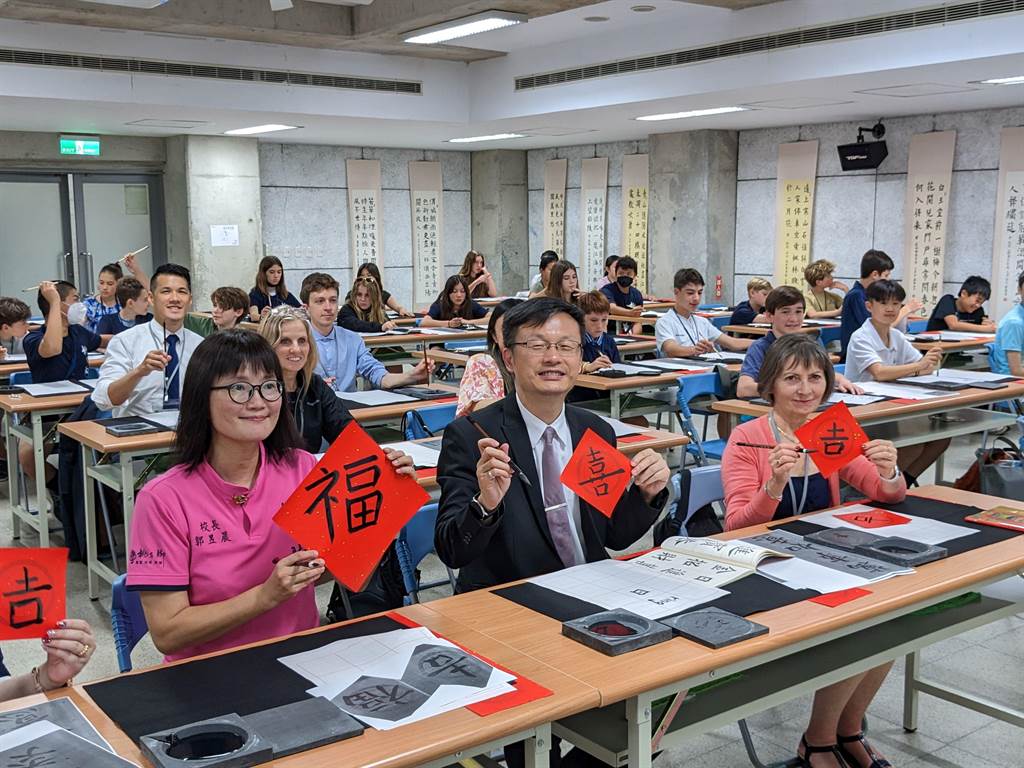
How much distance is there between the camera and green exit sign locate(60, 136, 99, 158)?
36.4 ft

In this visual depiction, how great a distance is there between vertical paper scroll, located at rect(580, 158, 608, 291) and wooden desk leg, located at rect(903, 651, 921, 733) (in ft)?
34.7

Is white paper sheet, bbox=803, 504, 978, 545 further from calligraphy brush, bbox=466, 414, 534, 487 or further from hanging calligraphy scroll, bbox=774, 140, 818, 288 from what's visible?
hanging calligraphy scroll, bbox=774, 140, 818, 288

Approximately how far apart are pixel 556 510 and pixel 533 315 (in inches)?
18.2

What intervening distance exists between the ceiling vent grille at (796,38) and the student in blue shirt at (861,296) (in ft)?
5.07

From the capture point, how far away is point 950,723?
3.10 meters

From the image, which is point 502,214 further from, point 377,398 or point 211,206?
point 377,398

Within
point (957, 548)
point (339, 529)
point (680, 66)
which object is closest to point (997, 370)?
point (680, 66)

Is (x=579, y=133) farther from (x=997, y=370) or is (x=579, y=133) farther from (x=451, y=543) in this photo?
(x=451, y=543)

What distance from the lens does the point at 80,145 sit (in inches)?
441

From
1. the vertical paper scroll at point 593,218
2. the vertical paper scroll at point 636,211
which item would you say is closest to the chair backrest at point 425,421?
the vertical paper scroll at point 636,211

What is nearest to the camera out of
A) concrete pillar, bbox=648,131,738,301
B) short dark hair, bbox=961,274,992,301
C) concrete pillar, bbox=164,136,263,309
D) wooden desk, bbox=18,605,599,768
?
wooden desk, bbox=18,605,599,768

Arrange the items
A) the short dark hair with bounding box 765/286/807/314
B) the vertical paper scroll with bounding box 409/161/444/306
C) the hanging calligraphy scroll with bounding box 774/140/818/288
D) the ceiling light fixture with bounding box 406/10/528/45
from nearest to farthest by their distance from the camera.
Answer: the short dark hair with bounding box 765/286/807/314 < the ceiling light fixture with bounding box 406/10/528/45 < the hanging calligraphy scroll with bounding box 774/140/818/288 < the vertical paper scroll with bounding box 409/161/444/306

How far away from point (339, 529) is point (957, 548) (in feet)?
4.81

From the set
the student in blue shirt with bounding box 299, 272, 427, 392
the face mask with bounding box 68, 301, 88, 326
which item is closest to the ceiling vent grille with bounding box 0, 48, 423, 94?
the face mask with bounding box 68, 301, 88, 326
